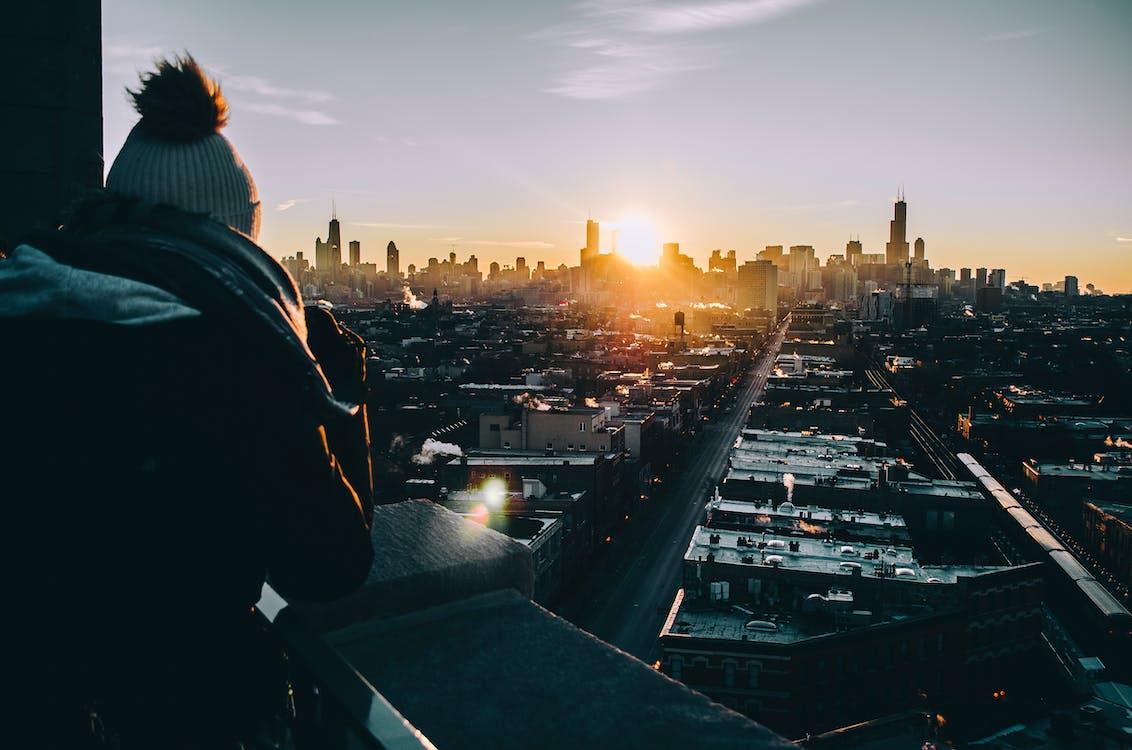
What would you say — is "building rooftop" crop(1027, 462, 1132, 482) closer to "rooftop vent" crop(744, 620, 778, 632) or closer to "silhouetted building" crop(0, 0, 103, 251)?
"rooftop vent" crop(744, 620, 778, 632)

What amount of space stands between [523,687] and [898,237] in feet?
565

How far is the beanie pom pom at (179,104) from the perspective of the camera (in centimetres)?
122

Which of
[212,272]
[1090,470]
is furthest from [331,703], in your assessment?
[1090,470]

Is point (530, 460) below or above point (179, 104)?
below

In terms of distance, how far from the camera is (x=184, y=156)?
121cm

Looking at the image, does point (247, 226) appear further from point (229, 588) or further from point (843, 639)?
point (843, 639)

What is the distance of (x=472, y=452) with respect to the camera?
2500 cm

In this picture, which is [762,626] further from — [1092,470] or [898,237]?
[898,237]

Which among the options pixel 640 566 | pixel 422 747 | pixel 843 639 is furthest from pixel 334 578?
pixel 640 566

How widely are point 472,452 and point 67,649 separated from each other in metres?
24.1

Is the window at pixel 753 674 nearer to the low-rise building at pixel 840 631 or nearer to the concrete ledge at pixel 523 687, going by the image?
the low-rise building at pixel 840 631

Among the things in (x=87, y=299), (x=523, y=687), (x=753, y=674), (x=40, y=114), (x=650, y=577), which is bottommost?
(x=650, y=577)

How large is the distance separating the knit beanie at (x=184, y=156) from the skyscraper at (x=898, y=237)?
6582 inches

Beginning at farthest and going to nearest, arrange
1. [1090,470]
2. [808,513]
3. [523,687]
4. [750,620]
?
[1090,470] < [808,513] < [750,620] < [523,687]
